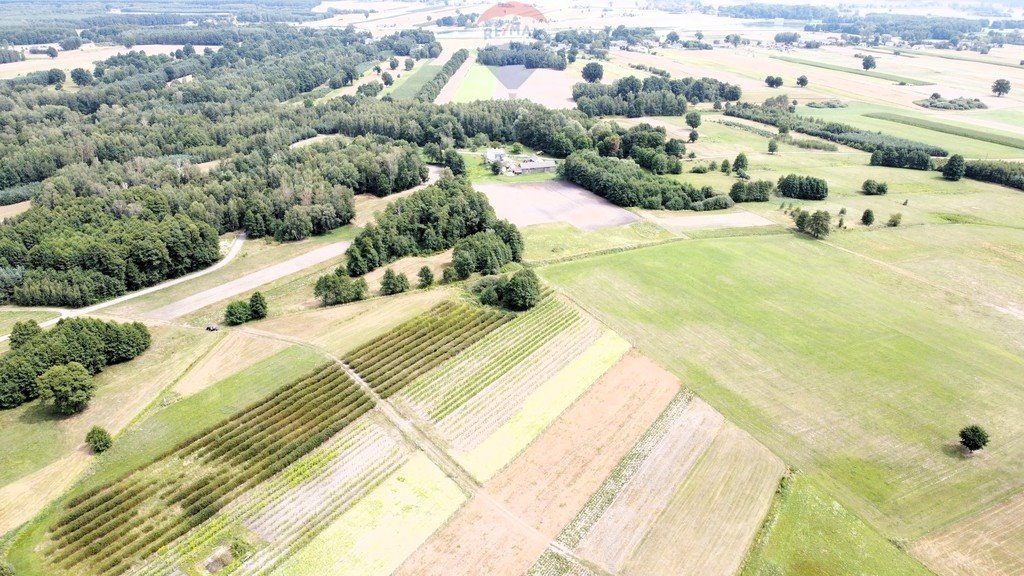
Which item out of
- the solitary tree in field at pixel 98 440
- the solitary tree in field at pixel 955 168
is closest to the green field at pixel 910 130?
the solitary tree in field at pixel 955 168

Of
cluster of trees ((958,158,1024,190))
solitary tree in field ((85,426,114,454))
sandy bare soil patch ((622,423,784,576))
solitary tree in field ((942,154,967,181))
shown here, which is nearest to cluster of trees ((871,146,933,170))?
solitary tree in field ((942,154,967,181))

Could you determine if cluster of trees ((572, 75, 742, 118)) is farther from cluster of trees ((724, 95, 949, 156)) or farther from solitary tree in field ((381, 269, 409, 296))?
solitary tree in field ((381, 269, 409, 296))

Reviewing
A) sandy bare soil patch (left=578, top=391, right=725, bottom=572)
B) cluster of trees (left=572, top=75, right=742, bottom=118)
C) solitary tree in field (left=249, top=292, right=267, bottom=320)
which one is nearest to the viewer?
sandy bare soil patch (left=578, top=391, right=725, bottom=572)

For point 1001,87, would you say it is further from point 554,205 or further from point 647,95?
point 554,205

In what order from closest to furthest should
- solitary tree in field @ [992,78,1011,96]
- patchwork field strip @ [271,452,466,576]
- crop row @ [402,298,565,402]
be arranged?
patchwork field strip @ [271,452,466,576]
crop row @ [402,298,565,402]
solitary tree in field @ [992,78,1011,96]

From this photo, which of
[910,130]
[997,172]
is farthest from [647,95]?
[997,172]

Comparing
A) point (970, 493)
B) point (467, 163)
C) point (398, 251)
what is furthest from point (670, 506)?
point (467, 163)

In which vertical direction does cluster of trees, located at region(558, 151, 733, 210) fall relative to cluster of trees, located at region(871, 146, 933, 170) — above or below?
below
